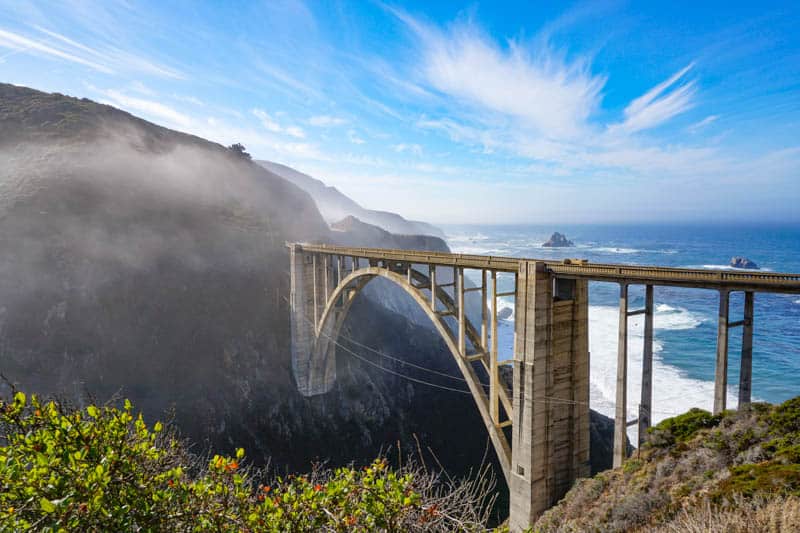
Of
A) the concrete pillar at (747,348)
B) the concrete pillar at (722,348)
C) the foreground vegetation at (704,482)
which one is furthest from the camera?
the concrete pillar at (722,348)

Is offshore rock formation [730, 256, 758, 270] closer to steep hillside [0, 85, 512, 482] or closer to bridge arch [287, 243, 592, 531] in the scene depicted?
steep hillside [0, 85, 512, 482]

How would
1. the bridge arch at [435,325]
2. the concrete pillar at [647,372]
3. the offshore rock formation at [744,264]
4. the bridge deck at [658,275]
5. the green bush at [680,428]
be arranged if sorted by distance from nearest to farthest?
the bridge deck at [658,275], the concrete pillar at [647,372], the green bush at [680,428], the bridge arch at [435,325], the offshore rock formation at [744,264]

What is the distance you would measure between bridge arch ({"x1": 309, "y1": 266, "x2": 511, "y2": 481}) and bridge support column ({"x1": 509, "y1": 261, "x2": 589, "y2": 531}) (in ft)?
2.94

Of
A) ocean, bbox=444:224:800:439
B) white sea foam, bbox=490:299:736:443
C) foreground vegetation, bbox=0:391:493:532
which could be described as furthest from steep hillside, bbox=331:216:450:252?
foreground vegetation, bbox=0:391:493:532

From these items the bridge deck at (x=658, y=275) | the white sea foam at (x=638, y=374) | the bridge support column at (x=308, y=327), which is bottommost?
the white sea foam at (x=638, y=374)

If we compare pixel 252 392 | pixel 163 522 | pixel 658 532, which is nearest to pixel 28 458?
pixel 163 522

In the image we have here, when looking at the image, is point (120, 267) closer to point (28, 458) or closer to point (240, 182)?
point (240, 182)

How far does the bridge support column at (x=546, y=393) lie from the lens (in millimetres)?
13070

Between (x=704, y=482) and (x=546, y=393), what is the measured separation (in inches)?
200

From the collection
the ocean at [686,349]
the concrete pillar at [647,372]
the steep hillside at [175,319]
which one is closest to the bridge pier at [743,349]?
the concrete pillar at [647,372]

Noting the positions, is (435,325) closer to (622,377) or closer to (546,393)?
(546,393)

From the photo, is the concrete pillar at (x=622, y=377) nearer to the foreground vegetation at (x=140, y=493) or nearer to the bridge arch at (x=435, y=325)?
the bridge arch at (x=435, y=325)

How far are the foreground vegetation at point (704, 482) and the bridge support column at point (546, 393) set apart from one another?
1304 mm

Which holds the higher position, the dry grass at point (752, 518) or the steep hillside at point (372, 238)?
the steep hillside at point (372, 238)
